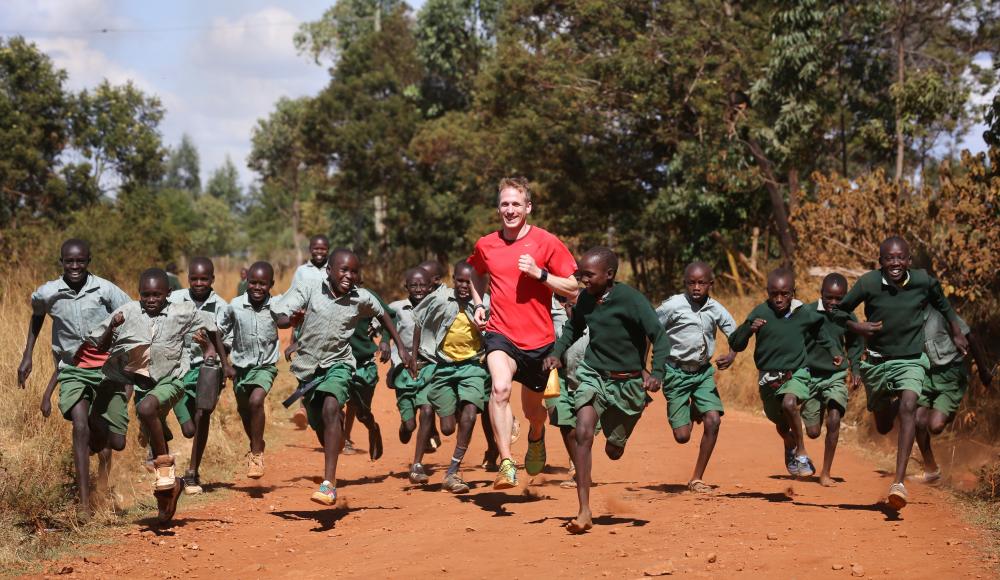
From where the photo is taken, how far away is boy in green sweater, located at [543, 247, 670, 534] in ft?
24.9

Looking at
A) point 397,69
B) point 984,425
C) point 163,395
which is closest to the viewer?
point 163,395

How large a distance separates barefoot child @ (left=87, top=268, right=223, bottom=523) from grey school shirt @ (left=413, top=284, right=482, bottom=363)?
2367 mm

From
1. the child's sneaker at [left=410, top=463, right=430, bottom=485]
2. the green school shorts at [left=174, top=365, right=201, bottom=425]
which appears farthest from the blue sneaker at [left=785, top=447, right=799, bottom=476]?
the green school shorts at [left=174, top=365, right=201, bottom=425]

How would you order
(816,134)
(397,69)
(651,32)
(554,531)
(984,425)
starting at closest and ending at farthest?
1. (554,531)
2. (984,425)
3. (816,134)
4. (651,32)
5. (397,69)

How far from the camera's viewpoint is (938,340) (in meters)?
8.84

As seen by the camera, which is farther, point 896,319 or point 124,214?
point 124,214

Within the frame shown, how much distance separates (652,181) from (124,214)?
14.0 metres

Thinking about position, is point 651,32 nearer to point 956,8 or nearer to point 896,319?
point 956,8

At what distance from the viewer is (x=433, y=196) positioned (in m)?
38.7

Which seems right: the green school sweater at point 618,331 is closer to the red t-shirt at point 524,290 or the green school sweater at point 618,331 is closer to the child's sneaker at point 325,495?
the red t-shirt at point 524,290

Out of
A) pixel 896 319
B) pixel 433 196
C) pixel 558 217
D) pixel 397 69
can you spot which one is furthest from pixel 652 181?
pixel 896 319

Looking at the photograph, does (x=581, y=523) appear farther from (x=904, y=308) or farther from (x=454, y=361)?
(x=904, y=308)

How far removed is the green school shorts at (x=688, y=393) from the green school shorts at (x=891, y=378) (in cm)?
119

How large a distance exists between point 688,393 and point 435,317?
7.92 feet
